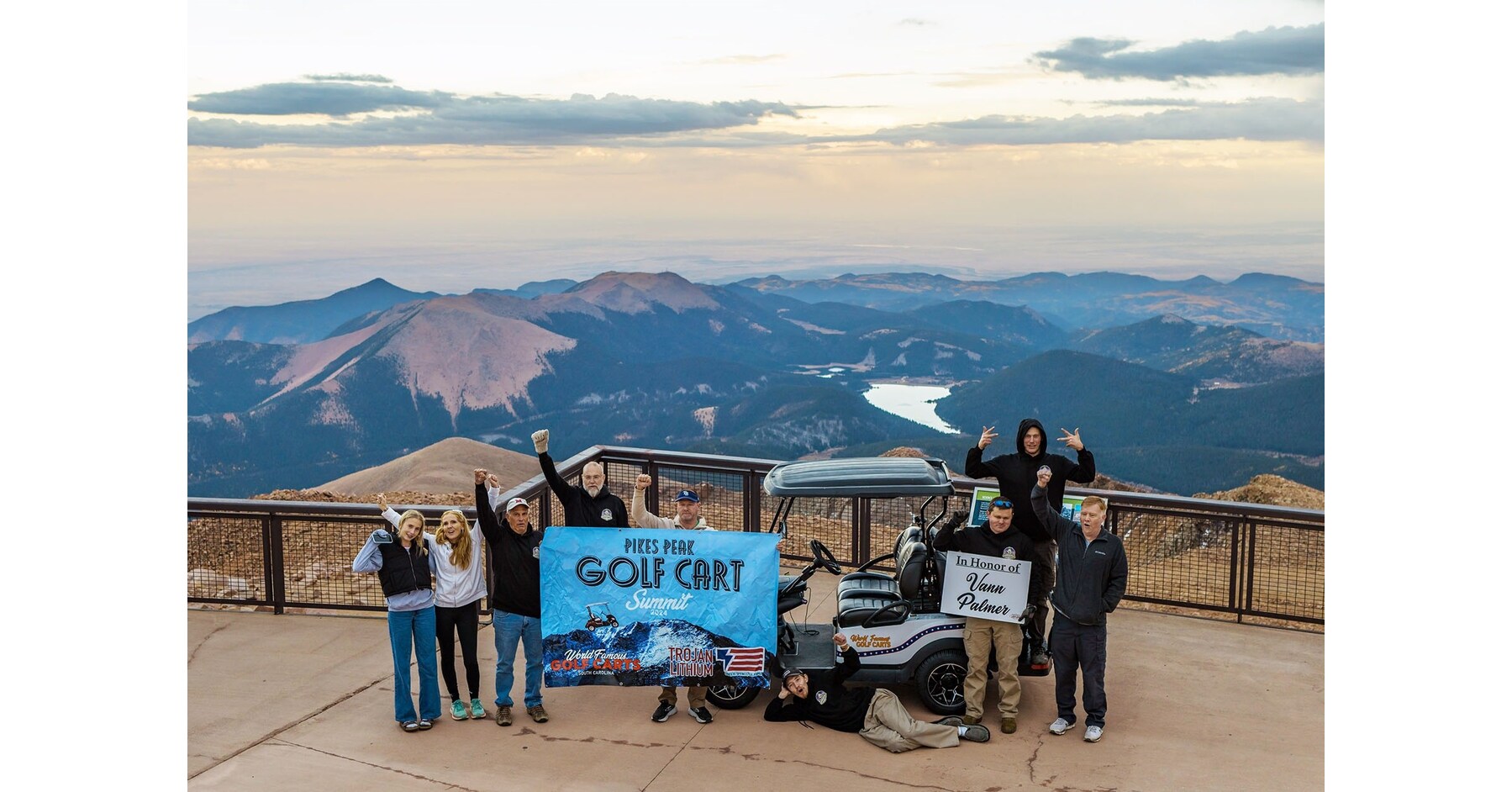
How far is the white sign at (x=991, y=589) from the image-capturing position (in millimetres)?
8438

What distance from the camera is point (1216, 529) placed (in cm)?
1356

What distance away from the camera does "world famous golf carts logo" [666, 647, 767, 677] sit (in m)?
8.63

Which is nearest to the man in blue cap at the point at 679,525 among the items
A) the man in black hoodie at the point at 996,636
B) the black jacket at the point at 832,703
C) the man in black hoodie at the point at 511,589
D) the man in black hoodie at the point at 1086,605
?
the black jacket at the point at 832,703

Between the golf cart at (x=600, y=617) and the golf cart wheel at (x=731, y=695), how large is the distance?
94 cm

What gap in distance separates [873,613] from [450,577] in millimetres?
3173

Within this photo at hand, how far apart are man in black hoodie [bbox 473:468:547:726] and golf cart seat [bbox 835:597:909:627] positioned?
2335 millimetres

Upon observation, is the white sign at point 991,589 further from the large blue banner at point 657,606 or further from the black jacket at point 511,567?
the black jacket at point 511,567

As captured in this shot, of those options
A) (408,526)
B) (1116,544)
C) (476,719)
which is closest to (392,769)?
(476,719)

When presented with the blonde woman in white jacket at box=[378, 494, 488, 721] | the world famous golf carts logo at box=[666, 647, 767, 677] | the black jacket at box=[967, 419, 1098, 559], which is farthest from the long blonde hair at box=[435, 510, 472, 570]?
the black jacket at box=[967, 419, 1098, 559]

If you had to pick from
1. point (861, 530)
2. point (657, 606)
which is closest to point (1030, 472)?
point (657, 606)

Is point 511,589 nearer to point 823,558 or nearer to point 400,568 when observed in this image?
point 400,568

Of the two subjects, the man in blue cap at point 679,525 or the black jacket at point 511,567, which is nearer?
the black jacket at point 511,567

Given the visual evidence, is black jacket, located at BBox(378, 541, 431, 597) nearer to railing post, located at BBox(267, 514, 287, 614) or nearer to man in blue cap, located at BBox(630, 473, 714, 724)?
man in blue cap, located at BBox(630, 473, 714, 724)

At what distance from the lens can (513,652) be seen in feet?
28.9
